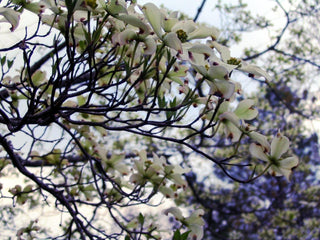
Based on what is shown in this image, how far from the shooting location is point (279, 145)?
0.75m

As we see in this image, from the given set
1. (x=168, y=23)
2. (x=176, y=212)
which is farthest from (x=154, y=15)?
(x=176, y=212)

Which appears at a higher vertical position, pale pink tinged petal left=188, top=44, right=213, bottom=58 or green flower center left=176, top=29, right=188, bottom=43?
green flower center left=176, top=29, right=188, bottom=43

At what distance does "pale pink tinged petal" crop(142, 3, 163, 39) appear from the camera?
2.19ft

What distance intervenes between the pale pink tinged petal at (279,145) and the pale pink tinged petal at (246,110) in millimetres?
A: 64

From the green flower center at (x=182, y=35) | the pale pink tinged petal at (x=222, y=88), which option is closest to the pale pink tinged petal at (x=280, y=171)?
the pale pink tinged petal at (x=222, y=88)

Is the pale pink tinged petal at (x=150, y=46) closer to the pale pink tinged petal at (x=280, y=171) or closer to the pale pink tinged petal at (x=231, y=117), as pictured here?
the pale pink tinged petal at (x=231, y=117)

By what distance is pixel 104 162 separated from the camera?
1.36 m

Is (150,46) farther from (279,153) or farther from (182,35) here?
(279,153)

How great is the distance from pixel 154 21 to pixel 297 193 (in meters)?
4.79

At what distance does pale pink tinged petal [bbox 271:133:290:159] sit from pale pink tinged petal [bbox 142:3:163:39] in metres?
0.31

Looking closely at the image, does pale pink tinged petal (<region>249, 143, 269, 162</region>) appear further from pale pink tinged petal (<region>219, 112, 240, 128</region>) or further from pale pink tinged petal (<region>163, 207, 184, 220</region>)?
pale pink tinged petal (<region>163, 207, 184, 220</region>)

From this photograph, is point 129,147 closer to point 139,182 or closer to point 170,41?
point 139,182

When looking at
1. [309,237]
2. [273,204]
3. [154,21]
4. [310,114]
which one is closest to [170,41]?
[154,21]

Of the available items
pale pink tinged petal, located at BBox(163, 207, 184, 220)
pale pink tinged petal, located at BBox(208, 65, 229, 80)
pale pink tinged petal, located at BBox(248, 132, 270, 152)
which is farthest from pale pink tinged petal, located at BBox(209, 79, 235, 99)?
pale pink tinged petal, located at BBox(163, 207, 184, 220)
